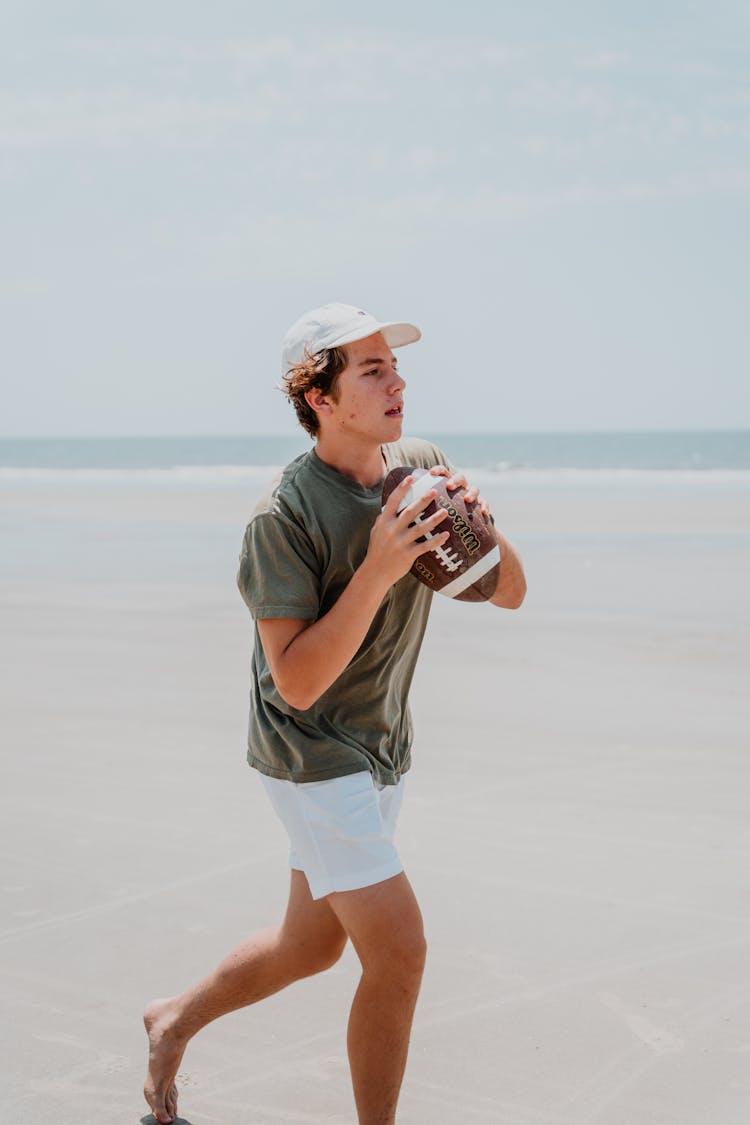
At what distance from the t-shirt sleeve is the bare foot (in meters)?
1.23

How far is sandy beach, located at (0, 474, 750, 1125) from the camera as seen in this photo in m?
3.76

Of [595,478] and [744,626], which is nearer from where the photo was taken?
[744,626]

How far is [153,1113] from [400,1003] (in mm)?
1006

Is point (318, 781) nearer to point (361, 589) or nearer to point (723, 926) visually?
point (361, 589)

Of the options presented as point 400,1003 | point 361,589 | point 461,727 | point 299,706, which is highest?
point 361,589

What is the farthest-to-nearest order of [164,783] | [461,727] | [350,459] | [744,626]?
1. [744,626]
2. [461,727]
3. [164,783]
4. [350,459]

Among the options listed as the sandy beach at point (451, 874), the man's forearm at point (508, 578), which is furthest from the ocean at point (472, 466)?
the man's forearm at point (508, 578)

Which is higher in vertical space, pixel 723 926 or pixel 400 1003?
pixel 400 1003

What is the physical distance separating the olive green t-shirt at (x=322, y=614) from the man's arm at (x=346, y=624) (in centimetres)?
9

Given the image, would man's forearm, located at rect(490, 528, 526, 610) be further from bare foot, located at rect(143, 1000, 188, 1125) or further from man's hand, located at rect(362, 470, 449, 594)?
bare foot, located at rect(143, 1000, 188, 1125)

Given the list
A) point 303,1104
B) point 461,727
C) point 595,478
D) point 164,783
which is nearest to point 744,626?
point 461,727

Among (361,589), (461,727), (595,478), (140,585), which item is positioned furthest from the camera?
(595,478)

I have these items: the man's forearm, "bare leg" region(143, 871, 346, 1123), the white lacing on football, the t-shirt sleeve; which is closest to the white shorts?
"bare leg" region(143, 871, 346, 1123)

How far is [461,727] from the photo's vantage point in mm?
7664
